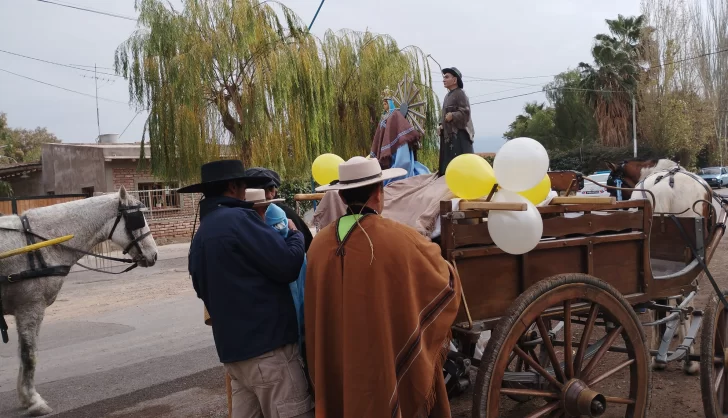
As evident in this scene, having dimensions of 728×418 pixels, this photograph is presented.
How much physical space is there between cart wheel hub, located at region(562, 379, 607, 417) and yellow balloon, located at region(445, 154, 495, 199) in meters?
1.13

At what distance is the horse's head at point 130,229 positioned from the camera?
5.78 m

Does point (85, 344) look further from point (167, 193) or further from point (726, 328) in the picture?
point (167, 193)

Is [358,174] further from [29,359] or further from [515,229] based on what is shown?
[29,359]

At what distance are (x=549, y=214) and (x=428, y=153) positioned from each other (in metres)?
13.8

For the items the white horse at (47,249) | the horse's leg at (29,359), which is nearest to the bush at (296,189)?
the white horse at (47,249)

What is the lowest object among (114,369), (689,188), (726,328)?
(114,369)

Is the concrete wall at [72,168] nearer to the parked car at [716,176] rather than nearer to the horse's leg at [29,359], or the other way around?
the horse's leg at [29,359]

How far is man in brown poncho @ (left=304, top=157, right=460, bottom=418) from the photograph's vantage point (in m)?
2.53

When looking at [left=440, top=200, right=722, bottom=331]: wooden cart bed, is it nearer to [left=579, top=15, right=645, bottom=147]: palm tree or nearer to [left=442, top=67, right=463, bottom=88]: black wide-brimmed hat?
[left=442, top=67, right=463, bottom=88]: black wide-brimmed hat

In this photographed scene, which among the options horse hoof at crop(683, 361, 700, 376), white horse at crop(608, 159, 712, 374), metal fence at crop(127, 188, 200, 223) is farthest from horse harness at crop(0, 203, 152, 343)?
metal fence at crop(127, 188, 200, 223)

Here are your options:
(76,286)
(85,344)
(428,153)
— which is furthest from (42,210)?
(428,153)

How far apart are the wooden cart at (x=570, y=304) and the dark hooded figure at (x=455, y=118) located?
1.72m

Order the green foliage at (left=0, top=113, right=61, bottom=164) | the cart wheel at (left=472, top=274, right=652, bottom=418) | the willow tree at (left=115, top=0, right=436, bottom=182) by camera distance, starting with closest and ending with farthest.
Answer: the cart wheel at (left=472, top=274, right=652, bottom=418) < the willow tree at (left=115, top=0, right=436, bottom=182) < the green foliage at (left=0, top=113, right=61, bottom=164)

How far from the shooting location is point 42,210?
5453 mm
